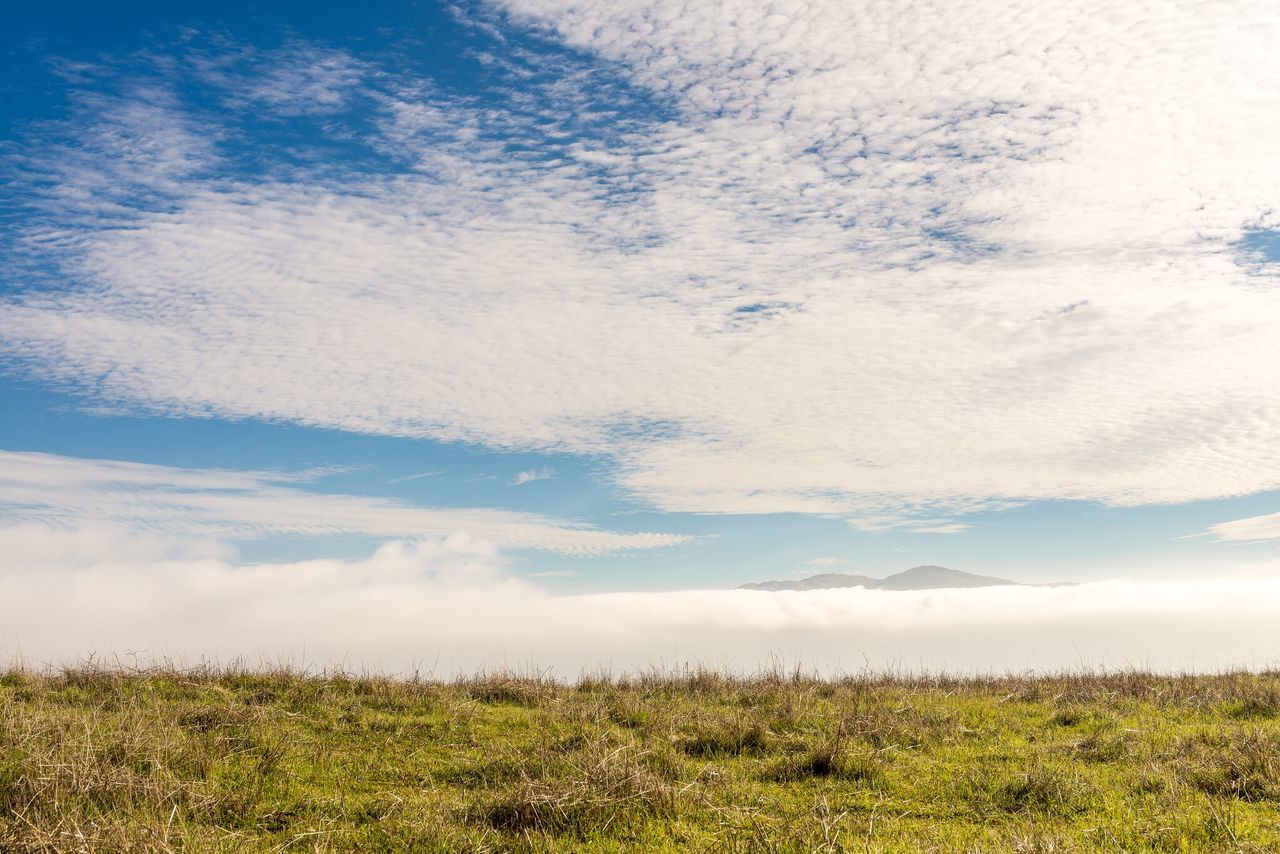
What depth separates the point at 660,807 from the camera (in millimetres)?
9570

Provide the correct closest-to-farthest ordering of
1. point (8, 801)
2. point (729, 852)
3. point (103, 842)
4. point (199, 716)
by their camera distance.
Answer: point (103, 842) → point (729, 852) → point (8, 801) → point (199, 716)

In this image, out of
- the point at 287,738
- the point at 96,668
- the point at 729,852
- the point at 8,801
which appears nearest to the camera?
the point at 729,852

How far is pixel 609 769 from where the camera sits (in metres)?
10.1

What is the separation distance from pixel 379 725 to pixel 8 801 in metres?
5.94

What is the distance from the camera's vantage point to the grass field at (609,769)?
8773 millimetres

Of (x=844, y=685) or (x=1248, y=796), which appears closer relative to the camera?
(x=1248, y=796)

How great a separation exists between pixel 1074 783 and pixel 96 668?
60.3 feet

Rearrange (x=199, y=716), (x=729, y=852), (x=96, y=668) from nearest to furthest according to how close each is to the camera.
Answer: (x=729, y=852) < (x=199, y=716) < (x=96, y=668)

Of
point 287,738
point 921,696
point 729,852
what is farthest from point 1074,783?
point 287,738

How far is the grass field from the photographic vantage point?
28.8ft

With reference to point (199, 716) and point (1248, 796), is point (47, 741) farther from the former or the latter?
point (1248, 796)

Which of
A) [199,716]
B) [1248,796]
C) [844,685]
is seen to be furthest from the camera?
[844,685]

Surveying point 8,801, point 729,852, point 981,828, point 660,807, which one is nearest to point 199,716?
point 8,801

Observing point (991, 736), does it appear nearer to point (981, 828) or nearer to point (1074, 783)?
point (1074, 783)
